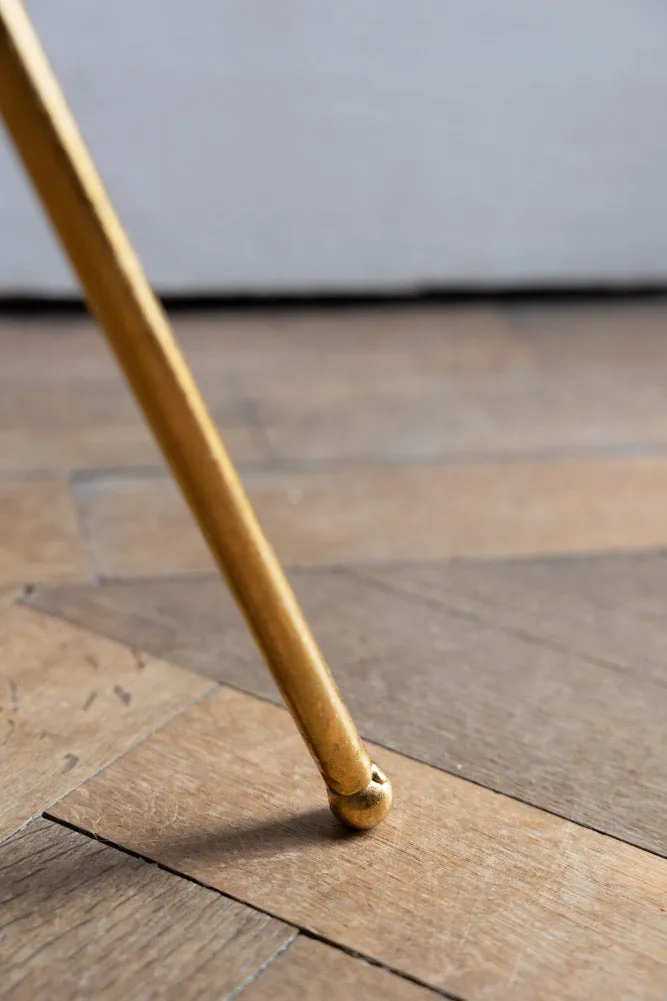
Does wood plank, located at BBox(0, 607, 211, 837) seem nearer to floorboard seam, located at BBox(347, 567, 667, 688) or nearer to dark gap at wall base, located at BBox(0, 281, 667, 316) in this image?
floorboard seam, located at BBox(347, 567, 667, 688)

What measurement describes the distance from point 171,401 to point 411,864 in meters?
0.19

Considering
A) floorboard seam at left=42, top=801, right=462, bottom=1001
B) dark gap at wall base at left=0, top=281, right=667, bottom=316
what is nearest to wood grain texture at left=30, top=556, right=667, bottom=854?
floorboard seam at left=42, top=801, right=462, bottom=1001

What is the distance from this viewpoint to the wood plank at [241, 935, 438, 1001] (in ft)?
1.25

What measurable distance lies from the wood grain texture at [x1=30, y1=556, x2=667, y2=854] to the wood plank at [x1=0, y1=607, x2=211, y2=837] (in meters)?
0.02

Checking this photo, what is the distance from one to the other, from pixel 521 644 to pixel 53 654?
0.76 ft

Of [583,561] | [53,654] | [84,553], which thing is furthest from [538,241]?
[53,654]

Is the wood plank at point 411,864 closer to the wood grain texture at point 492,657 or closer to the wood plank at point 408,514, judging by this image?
the wood grain texture at point 492,657

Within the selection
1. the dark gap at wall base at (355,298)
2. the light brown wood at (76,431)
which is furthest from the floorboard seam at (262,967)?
the dark gap at wall base at (355,298)

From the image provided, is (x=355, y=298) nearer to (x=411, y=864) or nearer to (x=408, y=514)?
(x=408, y=514)

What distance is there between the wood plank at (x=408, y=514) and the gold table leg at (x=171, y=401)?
259 millimetres

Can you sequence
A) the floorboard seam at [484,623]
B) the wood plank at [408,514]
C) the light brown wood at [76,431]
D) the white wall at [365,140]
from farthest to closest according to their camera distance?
the white wall at [365,140] → the light brown wood at [76,431] → the wood plank at [408,514] → the floorboard seam at [484,623]

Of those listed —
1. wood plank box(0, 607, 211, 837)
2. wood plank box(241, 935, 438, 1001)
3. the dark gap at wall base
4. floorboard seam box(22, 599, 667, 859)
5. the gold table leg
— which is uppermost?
the gold table leg

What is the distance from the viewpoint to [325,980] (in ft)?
1.27

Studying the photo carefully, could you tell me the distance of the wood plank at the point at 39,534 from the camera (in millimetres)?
658
